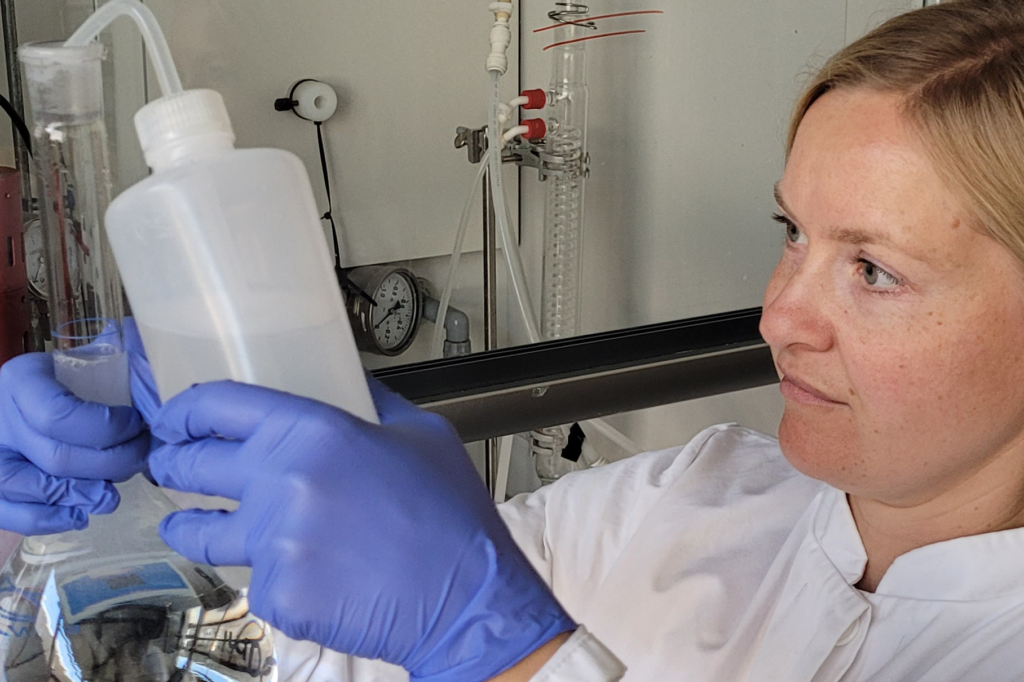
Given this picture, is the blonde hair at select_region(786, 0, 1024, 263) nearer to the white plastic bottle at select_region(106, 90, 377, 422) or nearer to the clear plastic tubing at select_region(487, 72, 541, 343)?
the white plastic bottle at select_region(106, 90, 377, 422)

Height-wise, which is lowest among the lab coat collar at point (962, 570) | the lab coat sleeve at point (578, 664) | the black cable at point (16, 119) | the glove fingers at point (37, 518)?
the lab coat collar at point (962, 570)

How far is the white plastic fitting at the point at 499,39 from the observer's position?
5.93 ft

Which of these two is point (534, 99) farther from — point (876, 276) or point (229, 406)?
point (229, 406)

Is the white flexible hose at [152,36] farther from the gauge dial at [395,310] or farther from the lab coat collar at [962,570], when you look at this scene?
the gauge dial at [395,310]

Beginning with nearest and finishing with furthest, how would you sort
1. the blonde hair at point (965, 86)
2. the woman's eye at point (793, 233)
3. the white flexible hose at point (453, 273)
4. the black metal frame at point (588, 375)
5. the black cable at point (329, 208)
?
the blonde hair at point (965, 86) → the woman's eye at point (793, 233) → the black metal frame at point (588, 375) → the black cable at point (329, 208) → the white flexible hose at point (453, 273)

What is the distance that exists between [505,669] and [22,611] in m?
0.36

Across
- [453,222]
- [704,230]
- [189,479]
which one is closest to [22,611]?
[189,479]

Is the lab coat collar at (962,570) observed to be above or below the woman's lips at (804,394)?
below

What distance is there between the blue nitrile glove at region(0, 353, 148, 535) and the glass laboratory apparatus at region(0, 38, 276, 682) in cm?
3

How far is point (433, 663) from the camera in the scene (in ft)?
2.21

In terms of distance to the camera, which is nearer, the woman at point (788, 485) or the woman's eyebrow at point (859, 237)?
the woman at point (788, 485)

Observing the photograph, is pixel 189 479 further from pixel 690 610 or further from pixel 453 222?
pixel 453 222

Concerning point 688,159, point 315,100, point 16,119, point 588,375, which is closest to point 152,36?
point 588,375

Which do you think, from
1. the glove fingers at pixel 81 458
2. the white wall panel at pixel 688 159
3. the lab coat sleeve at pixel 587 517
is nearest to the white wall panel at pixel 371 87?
the white wall panel at pixel 688 159
